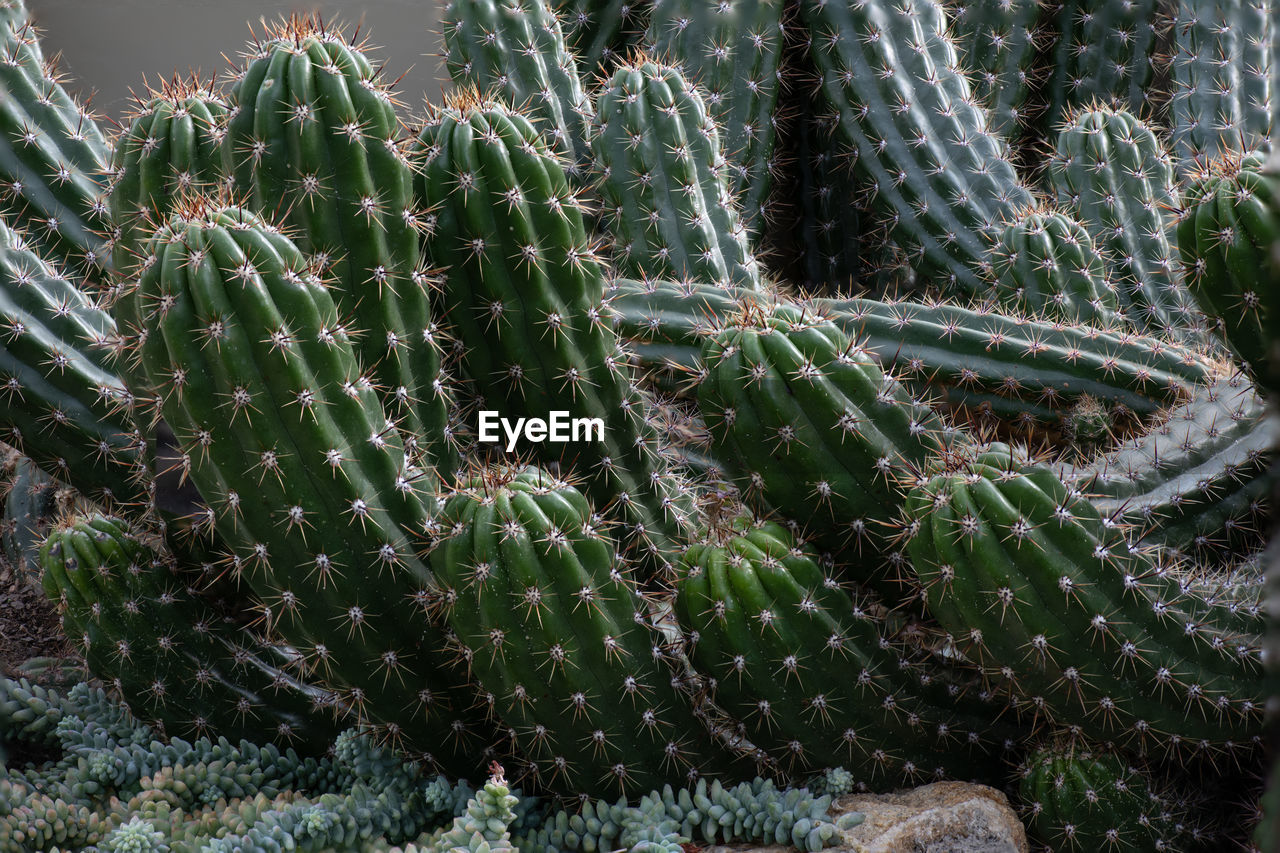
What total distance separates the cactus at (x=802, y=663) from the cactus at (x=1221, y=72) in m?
3.10

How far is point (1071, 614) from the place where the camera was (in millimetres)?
2107

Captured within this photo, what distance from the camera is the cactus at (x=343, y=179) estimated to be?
2283 millimetres

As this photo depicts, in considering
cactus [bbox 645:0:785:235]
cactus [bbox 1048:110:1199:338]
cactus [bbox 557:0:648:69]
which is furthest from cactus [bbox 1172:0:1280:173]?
cactus [bbox 557:0:648:69]

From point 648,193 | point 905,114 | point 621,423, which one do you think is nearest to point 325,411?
point 621,423

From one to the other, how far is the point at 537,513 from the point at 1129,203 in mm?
2844

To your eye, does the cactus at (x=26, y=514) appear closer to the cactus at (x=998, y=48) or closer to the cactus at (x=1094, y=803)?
the cactus at (x=1094, y=803)

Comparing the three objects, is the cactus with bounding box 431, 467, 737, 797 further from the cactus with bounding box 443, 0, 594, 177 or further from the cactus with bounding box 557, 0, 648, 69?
the cactus with bounding box 557, 0, 648, 69

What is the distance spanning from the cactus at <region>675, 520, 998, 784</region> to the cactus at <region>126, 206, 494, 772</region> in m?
0.65

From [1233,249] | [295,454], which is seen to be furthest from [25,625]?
[1233,249]

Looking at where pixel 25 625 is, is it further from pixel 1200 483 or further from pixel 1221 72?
pixel 1221 72

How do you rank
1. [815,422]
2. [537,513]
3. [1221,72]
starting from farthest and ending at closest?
[1221,72] → [815,422] → [537,513]

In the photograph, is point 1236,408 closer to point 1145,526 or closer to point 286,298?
point 1145,526

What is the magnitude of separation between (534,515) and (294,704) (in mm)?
1024

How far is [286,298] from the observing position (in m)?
2.06
